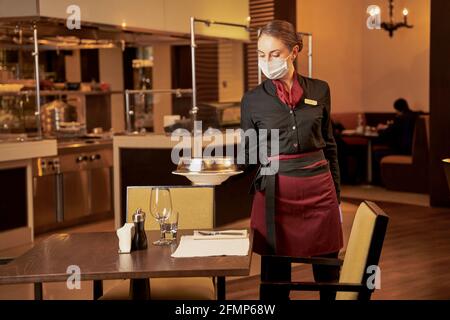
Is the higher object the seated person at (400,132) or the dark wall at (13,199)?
the seated person at (400,132)

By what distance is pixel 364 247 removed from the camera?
8.00 ft

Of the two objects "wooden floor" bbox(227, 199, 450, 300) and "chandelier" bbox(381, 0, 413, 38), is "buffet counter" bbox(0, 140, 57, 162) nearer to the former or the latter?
"wooden floor" bbox(227, 199, 450, 300)

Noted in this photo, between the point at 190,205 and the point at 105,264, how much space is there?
3.41 feet

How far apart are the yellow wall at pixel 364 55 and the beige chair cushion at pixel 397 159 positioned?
161 cm

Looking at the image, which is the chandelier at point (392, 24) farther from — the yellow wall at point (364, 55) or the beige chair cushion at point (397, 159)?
the beige chair cushion at point (397, 159)

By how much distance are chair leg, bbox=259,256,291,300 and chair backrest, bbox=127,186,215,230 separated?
0.55 m

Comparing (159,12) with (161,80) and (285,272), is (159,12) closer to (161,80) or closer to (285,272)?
(161,80)

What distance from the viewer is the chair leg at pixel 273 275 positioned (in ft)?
8.38

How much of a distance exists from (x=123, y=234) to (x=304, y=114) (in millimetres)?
911

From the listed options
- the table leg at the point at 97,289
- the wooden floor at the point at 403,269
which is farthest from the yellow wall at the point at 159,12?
the table leg at the point at 97,289

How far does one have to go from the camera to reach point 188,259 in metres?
2.66
